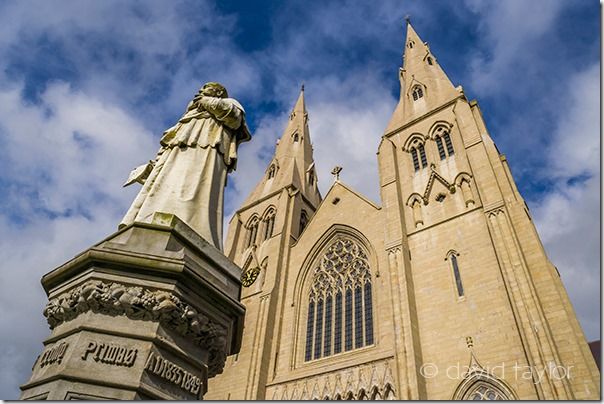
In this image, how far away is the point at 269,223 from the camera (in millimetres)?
25156

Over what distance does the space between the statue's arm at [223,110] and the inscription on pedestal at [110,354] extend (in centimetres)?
265

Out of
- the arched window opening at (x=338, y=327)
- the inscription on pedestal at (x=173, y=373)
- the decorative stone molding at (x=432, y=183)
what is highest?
the decorative stone molding at (x=432, y=183)

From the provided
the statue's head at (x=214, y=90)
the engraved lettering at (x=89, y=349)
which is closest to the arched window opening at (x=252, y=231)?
the statue's head at (x=214, y=90)

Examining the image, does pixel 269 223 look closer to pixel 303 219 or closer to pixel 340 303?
pixel 303 219

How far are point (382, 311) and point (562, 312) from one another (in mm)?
5931

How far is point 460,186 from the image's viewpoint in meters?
16.9

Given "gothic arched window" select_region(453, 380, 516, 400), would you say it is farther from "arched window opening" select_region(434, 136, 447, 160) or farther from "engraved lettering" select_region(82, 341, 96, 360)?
"engraved lettering" select_region(82, 341, 96, 360)

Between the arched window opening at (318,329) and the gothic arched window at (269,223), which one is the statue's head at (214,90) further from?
the gothic arched window at (269,223)

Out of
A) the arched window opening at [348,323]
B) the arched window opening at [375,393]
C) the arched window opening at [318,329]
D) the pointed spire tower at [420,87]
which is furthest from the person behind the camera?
the pointed spire tower at [420,87]

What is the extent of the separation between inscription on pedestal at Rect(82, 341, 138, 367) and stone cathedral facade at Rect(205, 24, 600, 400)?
10467mm

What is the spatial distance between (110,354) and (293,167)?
2526 centimetres

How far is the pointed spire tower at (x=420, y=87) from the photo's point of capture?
2223cm

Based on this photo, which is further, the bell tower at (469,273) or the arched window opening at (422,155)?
the arched window opening at (422,155)

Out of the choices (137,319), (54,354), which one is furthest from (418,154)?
(54,354)
